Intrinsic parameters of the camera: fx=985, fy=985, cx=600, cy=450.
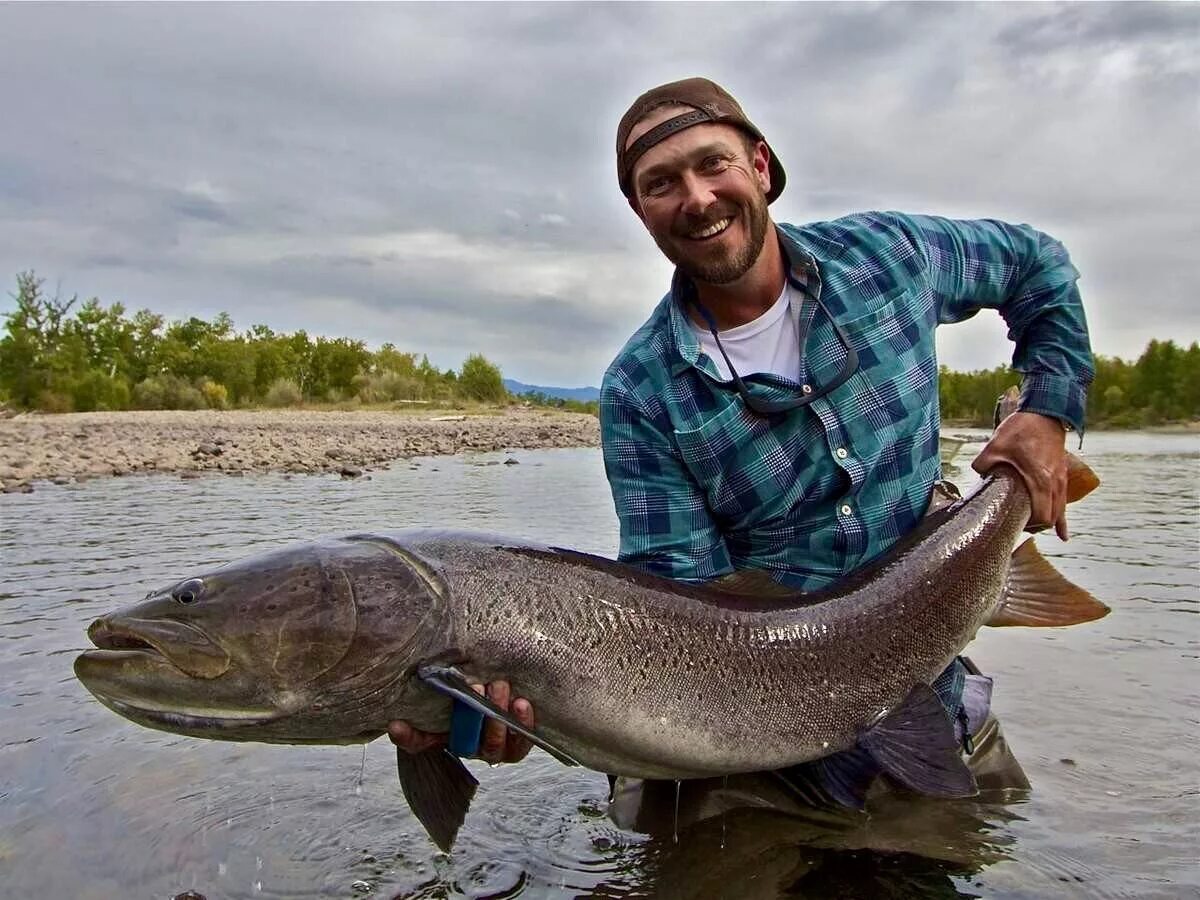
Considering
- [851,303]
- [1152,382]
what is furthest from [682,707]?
[1152,382]

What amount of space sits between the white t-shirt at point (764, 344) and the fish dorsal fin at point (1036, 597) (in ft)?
3.31

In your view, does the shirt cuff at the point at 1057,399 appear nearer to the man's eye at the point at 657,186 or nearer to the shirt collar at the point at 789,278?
the shirt collar at the point at 789,278

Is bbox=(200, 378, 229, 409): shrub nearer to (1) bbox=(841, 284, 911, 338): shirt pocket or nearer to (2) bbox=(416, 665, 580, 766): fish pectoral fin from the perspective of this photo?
(1) bbox=(841, 284, 911, 338): shirt pocket

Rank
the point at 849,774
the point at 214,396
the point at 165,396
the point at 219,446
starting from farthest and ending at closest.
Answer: the point at 214,396 < the point at 165,396 < the point at 219,446 < the point at 849,774

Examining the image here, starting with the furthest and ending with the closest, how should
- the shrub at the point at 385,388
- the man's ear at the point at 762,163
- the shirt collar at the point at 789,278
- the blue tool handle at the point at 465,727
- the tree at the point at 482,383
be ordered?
the tree at the point at 482,383 → the shrub at the point at 385,388 → the man's ear at the point at 762,163 → the shirt collar at the point at 789,278 → the blue tool handle at the point at 465,727

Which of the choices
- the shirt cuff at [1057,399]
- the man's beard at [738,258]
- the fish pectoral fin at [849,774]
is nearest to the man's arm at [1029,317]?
Answer: the shirt cuff at [1057,399]

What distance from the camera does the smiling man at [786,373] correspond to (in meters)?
3.31

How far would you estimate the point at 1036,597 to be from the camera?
3365mm

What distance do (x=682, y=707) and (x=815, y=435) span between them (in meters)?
1.06

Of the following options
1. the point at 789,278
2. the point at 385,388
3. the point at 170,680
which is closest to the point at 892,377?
the point at 789,278

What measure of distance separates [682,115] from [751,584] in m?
1.61

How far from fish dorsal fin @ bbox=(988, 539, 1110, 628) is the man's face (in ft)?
4.51

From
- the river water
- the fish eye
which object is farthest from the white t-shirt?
the fish eye

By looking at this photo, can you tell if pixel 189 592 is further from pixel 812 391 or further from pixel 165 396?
pixel 165 396
